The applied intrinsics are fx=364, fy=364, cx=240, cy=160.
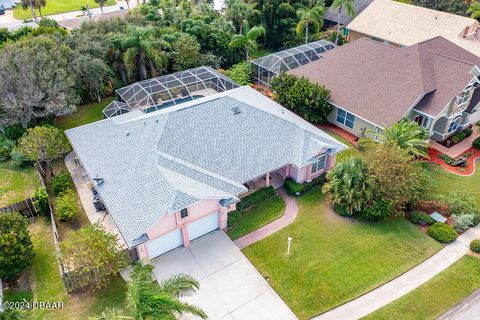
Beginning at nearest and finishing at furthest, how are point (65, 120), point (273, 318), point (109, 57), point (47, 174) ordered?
point (273, 318)
point (47, 174)
point (65, 120)
point (109, 57)

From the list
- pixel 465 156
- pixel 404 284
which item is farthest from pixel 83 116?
pixel 465 156

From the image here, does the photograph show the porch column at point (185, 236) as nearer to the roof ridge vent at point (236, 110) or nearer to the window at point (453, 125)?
the roof ridge vent at point (236, 110)

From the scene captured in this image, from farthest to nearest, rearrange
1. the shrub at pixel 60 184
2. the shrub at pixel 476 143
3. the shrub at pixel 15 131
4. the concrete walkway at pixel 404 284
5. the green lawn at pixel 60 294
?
1. the shrub at pixel 476 143
2. the shrub at pixel 15 131
3. the shrub at pixel 60 184
4. the concrete walkway at pixel 404 284
5. the green lawn at pixel 60 294

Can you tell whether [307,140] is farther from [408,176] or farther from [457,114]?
[457,114]

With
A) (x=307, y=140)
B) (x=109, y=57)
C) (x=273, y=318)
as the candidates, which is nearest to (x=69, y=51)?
(x=109, y=57)

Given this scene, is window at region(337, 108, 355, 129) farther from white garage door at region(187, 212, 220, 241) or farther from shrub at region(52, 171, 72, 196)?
shrub at region(52, 171, 72, 196)

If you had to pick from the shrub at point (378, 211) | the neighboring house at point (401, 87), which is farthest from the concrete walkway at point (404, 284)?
the neighboring house at point (401, 87)
